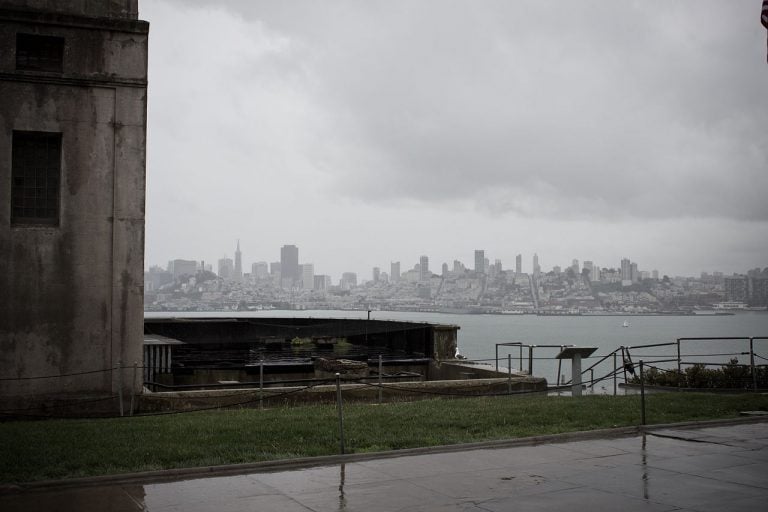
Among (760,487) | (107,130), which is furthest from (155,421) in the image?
(760,487)

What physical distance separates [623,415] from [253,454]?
7365 millimetres

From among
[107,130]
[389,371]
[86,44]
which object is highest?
[86,44]

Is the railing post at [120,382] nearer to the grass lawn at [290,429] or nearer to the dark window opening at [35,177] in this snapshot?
the grass lawn at [290,429]

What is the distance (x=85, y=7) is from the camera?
16.1m

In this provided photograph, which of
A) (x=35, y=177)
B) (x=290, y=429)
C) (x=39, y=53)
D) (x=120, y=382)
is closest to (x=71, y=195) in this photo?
(x=35, y=177)

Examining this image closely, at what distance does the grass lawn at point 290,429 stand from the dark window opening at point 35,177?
4388mm

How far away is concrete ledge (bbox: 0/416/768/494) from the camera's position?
8.60m

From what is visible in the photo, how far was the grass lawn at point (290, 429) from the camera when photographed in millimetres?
9875

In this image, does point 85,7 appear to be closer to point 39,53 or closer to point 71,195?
point 39,53

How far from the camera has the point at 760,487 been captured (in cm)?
862

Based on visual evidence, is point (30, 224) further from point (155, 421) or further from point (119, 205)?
point (155, 421)

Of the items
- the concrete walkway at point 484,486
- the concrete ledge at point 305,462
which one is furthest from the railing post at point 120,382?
the concrete walkway at point 484,486

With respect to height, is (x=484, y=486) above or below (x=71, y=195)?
below

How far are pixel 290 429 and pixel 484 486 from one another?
454cm
